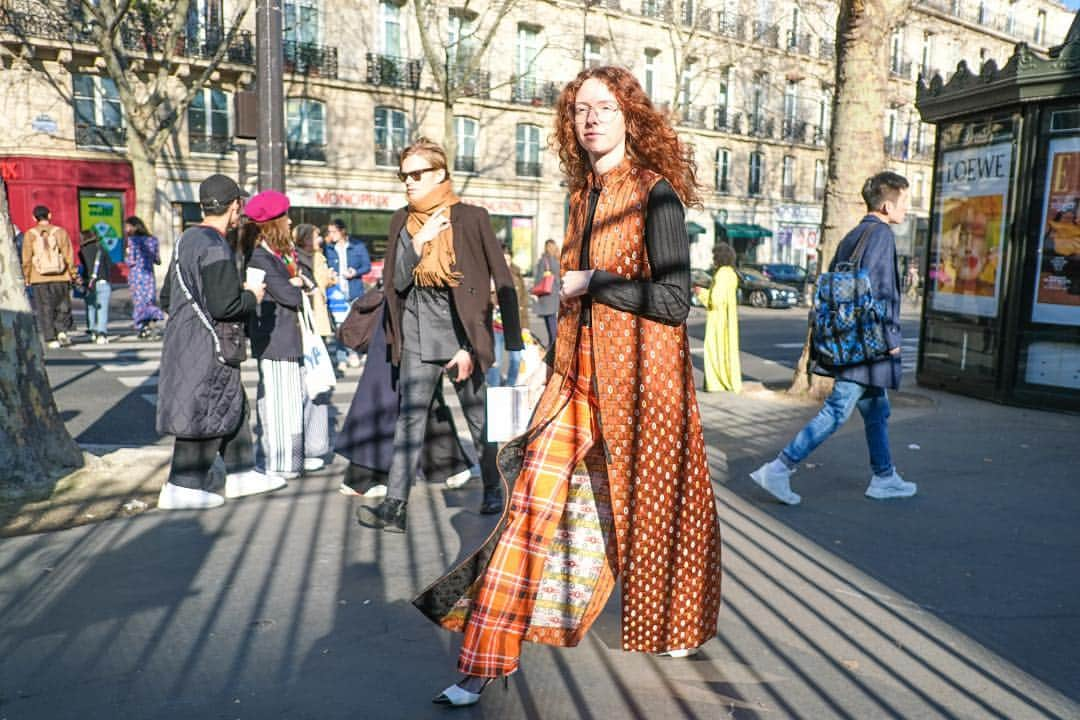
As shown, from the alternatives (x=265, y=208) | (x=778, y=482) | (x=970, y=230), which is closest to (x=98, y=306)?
(x=265, y=208)

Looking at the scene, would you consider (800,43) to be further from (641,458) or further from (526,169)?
(641,458)

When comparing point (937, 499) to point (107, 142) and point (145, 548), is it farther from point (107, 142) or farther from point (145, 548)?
point (107, 142)

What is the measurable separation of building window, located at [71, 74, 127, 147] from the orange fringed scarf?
2659 cm

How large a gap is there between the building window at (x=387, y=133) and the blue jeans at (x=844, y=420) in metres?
28.9

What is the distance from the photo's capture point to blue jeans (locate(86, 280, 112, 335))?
13.2m

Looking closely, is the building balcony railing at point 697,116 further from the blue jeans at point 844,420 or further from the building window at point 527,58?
the blue jeans at point 844,420

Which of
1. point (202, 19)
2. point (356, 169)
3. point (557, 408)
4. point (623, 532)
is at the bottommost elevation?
point (623, 532)

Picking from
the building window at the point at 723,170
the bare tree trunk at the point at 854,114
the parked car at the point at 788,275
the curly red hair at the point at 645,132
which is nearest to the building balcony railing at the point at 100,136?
the parked car at the point at 788,275

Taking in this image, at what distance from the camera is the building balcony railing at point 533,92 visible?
3541 centimetres

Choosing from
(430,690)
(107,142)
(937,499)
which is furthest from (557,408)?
(107,142)

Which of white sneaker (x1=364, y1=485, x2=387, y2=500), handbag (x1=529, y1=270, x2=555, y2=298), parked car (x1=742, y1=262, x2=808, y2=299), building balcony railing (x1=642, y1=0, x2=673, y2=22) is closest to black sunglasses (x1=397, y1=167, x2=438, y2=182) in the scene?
white sneaker (x1=364, y1=485, x2=387, y2=500)

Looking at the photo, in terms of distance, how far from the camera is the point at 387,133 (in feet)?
108

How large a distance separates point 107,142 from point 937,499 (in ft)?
91.2

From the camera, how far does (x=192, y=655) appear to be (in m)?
3.18
